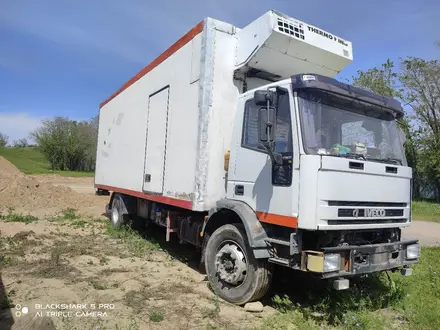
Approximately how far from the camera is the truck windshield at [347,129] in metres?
4.20

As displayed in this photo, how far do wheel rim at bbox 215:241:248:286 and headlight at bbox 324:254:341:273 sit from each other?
45.3 inches

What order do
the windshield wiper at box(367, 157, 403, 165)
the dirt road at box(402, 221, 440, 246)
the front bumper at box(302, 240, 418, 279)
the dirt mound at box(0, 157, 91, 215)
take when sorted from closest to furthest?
the front bumper at box(302, 240, 418, 279), the windshield wiper at box(367, 157, 403, 165), the dirt road at box(402, 221, 440, 246), the dirt mound at box(0, 157, 91, 215)

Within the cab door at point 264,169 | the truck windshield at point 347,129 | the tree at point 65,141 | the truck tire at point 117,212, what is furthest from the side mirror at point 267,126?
the tree at point 65,141

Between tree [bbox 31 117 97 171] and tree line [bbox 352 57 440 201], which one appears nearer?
tree line [bbox 352 57 440 201]

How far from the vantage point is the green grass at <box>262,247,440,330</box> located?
13.7 feet

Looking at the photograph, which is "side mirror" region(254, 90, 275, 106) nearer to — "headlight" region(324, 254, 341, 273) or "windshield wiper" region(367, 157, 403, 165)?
"windshield wiper" region(367, 157, 403, 165)

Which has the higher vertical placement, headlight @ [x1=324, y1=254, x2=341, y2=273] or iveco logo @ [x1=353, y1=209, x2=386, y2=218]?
iveco logo @ [x1=353, y1=209, x2=386, y2=218]

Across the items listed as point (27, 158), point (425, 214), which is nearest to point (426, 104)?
point (425, 214)

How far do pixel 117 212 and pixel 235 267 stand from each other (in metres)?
5.75

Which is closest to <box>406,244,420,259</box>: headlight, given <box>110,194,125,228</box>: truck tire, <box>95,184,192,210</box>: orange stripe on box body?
<box>95,184,192,210</box>: orange stripe on box body

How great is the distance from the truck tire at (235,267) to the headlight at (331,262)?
88 cm

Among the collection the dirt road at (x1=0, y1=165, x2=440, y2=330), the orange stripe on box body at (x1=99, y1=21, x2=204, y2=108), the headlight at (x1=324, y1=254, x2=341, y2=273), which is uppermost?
the orange stripe on box body at (x1=99, y1=21, x2=204, y2=108)

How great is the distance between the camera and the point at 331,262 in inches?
155

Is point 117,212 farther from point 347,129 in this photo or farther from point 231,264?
point 347,129
